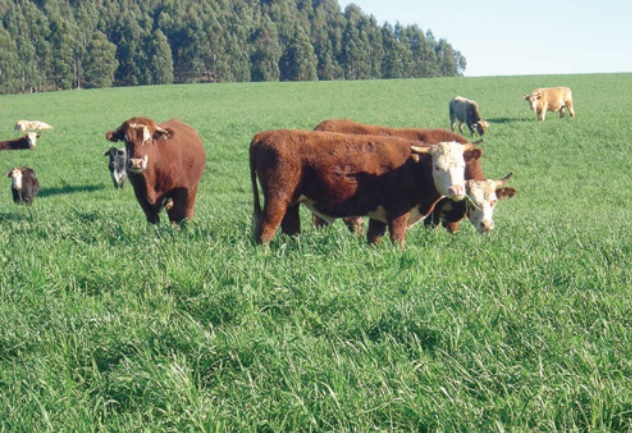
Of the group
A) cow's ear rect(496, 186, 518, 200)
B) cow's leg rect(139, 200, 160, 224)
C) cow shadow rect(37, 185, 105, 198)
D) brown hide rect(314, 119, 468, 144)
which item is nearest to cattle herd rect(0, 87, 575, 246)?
cow's ear rect(496, 186, 518, 200)

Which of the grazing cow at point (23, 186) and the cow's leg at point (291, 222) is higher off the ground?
the cow's leg at point (291, 222)

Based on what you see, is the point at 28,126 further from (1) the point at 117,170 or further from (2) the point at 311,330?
(2) the point at 311,330

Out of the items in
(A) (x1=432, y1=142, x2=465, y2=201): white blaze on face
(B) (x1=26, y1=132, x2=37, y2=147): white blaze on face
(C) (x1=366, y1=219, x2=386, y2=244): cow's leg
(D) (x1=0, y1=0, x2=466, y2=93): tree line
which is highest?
(D) (x1=0, y1=0, x2=466, y2=93): tree line

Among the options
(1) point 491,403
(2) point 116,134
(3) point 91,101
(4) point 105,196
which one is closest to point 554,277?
(1) point 491,403

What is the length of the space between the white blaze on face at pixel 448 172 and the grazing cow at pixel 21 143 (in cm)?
2473

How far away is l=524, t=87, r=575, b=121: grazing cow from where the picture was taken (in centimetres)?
3148

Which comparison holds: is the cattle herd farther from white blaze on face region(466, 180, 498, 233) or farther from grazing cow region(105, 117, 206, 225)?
grazing cow region(105, 117, 206, 225)

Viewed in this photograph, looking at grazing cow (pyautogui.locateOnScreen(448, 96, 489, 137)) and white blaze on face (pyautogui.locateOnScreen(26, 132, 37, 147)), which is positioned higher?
grazing cow (pyautogui.locateOnScreen(448, 96, 489, 137))

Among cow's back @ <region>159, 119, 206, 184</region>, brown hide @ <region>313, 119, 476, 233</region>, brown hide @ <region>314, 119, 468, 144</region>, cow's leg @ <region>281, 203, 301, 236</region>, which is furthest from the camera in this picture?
cow's back @ <region>159, 119, 206, 184</region>

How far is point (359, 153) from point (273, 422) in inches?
180

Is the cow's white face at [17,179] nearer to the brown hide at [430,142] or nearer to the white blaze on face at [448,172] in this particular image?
the brown hide at [430,142]

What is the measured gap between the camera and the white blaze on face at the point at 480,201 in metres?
8.65

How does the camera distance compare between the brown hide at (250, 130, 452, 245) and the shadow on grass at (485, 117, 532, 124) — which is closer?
the brown hide at (250, 130, 452, 245)

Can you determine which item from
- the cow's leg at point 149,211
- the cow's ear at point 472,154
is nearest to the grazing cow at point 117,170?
the cow's leg at point 149,211
